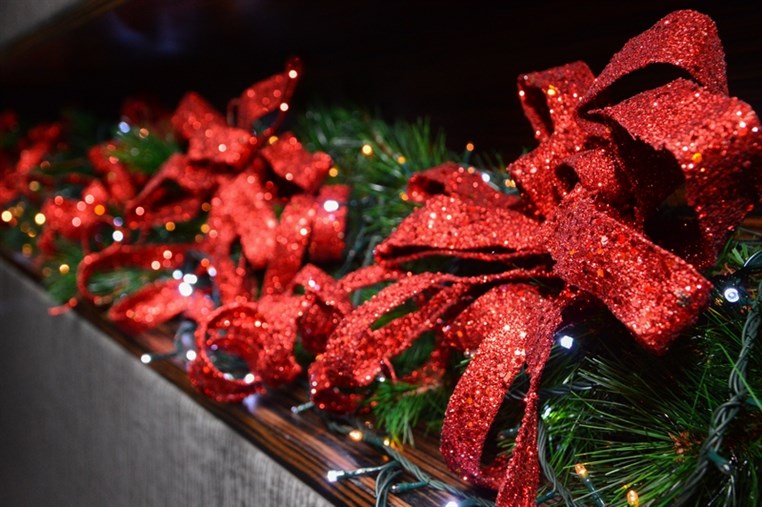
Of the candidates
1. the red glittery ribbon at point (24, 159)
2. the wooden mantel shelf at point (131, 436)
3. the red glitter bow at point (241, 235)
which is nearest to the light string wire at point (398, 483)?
the wooden mantel shelf at point (131, 436)

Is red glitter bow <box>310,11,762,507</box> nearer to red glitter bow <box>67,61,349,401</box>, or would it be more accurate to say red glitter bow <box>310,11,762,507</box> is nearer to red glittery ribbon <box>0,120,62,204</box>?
red glitter bow <box>67,61,349,401</box>

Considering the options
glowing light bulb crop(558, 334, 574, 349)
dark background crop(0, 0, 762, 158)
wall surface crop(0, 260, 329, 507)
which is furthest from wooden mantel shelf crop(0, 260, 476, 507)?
dark background crop(0, 0, 762, 158)

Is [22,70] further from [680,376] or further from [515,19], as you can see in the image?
[680,376]

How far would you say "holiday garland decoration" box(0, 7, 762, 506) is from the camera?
0.29m

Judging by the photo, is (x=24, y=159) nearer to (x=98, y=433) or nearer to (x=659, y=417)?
(x=98, y=433)

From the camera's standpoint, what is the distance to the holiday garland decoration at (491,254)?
0.29m

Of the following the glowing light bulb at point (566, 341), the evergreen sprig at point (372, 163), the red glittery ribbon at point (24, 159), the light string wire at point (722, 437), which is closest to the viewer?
the light string wire at point (722, 437)

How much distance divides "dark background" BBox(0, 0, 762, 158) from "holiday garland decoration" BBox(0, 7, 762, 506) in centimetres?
5

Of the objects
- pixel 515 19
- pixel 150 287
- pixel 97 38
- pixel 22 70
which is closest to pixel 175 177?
pixel 150 287

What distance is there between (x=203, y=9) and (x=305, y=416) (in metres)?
0.37

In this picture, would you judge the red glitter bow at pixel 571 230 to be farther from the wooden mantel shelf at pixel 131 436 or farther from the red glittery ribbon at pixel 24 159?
the red glittery ribbon at pixel 24 159

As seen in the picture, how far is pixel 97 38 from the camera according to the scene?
32.9 inches

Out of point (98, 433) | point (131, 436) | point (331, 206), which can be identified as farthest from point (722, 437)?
point (98, 433)

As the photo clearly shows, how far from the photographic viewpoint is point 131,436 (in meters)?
0.75
